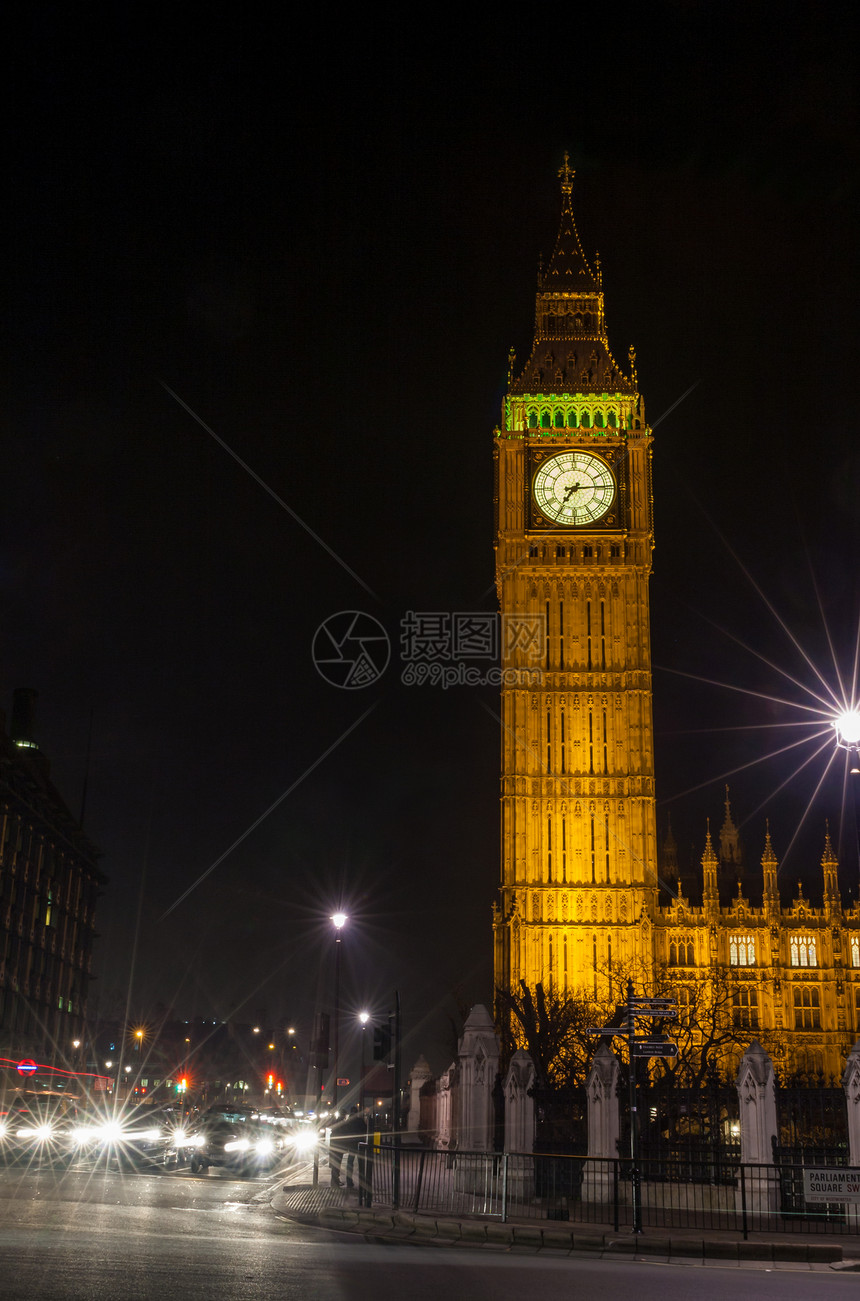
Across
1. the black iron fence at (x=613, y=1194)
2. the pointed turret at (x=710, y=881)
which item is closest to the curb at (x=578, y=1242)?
the black iron fence at (x=613, y=1194)

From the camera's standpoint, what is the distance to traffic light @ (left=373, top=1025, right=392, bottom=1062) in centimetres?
2586

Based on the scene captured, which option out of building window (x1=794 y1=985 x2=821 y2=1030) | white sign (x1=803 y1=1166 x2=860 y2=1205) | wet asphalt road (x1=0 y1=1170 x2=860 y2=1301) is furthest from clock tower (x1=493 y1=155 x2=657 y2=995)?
wet asphalt road (x1=0 y1=1170 x2=860 y2=1301)

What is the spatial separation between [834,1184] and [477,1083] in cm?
984

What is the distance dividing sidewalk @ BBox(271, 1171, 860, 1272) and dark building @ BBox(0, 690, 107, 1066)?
55.7m

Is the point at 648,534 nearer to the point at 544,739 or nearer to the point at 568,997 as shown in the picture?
the point at 544,739

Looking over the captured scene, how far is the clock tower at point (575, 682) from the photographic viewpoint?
241 ft

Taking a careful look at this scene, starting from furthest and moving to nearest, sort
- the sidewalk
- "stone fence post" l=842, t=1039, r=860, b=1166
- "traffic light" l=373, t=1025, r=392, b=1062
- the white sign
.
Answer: "traffic light" l=373, t=1025, r=392, b=1062 → "stone fence post" l=842, t=1039, r=860, b=1166 → the white sign → the sidewalk

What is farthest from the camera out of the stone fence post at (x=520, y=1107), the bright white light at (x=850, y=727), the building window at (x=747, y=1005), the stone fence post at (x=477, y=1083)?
the building window at (x=747, y=1005)

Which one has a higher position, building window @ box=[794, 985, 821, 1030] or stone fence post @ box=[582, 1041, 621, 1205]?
building window @ box=[794, 985, 821, 1030]

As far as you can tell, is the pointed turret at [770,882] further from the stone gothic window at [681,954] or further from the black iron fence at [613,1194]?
the black iron fence at [613,1194]

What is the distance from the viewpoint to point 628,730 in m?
77.2

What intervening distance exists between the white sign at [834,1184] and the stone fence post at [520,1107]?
780cm

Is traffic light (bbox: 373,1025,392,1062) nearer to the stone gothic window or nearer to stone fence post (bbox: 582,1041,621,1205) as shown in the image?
stone fence post (bbox: 582,1041,621,1205)

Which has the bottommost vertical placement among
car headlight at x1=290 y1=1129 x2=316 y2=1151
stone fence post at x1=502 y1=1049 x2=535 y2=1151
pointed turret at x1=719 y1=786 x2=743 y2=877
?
car headlight at x1=290 y1=1129 x2=316 y2=1151
